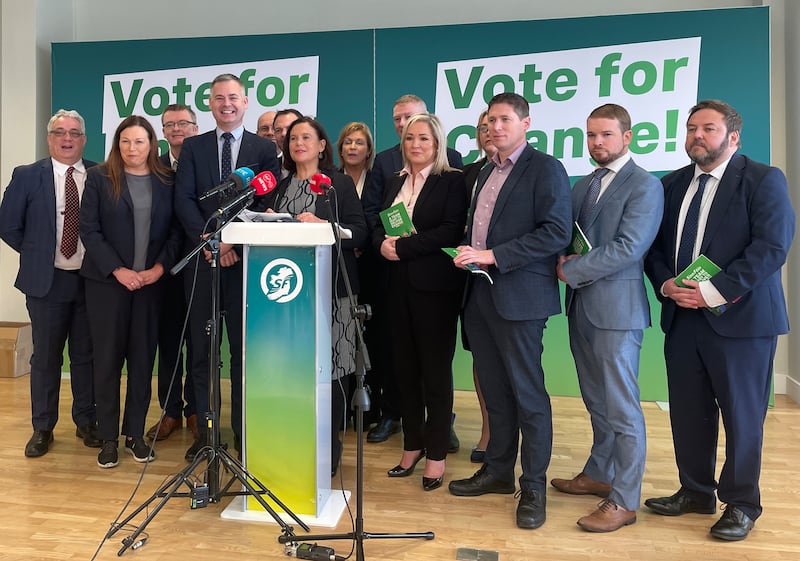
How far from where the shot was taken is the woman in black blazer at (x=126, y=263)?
3.49 meters

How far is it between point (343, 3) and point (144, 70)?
1.84 meters

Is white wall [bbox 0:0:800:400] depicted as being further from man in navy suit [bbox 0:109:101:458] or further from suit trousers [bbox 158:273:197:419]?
suit trousers [bbox 158:273:197:419]

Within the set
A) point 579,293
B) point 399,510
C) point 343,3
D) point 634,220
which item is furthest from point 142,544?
point 343,3

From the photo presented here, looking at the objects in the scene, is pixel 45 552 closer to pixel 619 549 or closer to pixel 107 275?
pixel 107 275

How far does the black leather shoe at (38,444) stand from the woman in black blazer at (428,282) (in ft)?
6.99

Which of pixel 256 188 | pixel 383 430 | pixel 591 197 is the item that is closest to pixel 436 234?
pixel 591 197

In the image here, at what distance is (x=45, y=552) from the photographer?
259cm

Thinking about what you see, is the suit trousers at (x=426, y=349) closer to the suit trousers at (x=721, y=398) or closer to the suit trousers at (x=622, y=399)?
the suit trousers at (x=622, y=399)

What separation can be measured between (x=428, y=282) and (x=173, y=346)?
1.86 meters

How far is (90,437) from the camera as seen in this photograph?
387 cm

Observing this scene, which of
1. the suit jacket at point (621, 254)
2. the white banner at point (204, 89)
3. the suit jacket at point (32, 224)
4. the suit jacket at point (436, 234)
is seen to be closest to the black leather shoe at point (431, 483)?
the suit jacket at point (436, 234)

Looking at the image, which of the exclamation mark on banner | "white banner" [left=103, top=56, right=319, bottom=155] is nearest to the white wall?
"white banner" [left=103, top=56, right=319, bottom=155]

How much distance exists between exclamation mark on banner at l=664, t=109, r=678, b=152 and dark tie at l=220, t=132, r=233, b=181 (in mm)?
3300

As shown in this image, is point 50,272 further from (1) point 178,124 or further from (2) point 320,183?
(2) point 320,183
